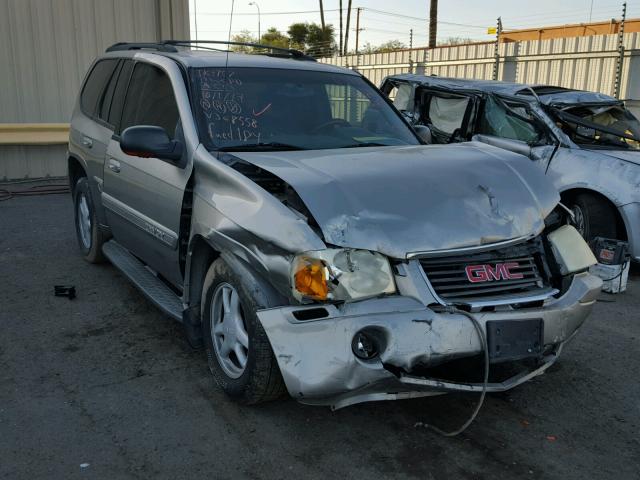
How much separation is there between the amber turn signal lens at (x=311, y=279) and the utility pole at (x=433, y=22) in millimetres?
27127

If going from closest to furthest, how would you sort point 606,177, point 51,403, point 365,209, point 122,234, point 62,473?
point 62,473 → point 365,209 → point 51,403 → point 122,234 → point 606,177

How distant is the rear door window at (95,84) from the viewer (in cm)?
543

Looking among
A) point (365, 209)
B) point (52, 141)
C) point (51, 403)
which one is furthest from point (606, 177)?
point (52, 141)

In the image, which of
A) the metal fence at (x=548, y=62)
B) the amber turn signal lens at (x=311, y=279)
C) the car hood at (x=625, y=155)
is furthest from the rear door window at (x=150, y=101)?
the metal fence at (x=548, y=62)

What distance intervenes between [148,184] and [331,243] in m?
1.81

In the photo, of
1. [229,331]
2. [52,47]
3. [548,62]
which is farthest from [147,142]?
[548,62]

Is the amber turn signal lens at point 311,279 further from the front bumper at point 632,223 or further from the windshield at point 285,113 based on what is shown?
the front bumper at point 632,223

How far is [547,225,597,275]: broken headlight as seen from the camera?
3334 millimetres

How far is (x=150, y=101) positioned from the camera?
4473mm

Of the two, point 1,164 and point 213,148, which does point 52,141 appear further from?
point 213,148

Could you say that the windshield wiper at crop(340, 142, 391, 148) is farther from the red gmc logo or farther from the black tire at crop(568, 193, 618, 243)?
the black tire at crop(568, 193, 618, 243)

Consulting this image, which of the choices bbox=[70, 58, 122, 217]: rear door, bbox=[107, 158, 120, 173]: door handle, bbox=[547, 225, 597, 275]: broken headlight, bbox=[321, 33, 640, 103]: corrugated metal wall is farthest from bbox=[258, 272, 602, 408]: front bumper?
bbox=[321, 33, 640, 103]: corrugated metal wall

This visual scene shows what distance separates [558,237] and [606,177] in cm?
314

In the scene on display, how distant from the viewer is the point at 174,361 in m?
3.96
